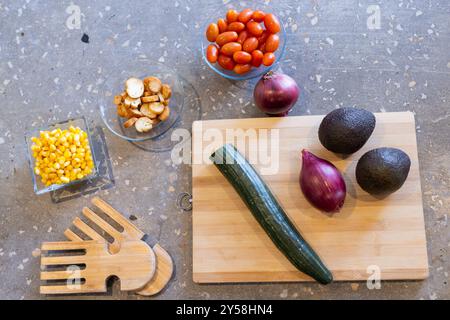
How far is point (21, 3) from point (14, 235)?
83 cm

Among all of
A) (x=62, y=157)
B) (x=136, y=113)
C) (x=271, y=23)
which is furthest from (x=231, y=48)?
(x=62, y=157)

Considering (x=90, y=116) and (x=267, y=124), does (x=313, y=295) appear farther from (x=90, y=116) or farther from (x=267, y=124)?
(x=90, y=116)

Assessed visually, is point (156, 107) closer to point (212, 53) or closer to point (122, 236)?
point (212, 53)

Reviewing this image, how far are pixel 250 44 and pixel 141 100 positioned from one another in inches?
15.4

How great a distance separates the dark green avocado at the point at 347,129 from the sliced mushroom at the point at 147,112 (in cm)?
53

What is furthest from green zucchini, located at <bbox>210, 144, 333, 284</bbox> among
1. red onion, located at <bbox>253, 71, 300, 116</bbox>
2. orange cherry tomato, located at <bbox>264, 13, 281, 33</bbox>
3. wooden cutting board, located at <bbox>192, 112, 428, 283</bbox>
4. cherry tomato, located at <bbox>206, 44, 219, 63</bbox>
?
orange cherry tomato, located at <bbox>264, 13, 281, 33</bbox>

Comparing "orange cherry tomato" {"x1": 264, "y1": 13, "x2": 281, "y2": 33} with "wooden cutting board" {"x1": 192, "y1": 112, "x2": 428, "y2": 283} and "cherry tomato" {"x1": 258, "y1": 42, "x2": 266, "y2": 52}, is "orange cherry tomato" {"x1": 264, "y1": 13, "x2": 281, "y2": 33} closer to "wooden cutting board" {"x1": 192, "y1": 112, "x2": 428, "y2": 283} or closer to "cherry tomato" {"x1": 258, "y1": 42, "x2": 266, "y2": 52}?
"cherry tomato" {"x1": 258, "y1": 42, "x2": 266, "y2": 52}

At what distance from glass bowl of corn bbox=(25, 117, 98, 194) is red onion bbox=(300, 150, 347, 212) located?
2.21 feet

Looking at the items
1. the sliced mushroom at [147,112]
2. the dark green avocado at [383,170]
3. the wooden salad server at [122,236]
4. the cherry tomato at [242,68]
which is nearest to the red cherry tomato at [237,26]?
the cherry tomato at [242,68]

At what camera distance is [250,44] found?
143cm

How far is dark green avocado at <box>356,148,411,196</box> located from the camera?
126 cm

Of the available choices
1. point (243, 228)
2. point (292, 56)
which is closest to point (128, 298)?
point (243, 228)

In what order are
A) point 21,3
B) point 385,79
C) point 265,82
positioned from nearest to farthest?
point 265,82
point 385,79
point 21,3

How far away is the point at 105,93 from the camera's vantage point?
1.57 m
